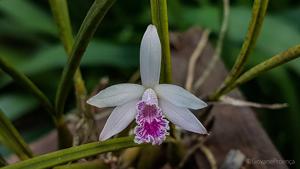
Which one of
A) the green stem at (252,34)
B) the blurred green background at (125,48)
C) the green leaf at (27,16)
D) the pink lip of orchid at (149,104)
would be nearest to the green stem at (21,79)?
the pink lip of orchid at (149,104)

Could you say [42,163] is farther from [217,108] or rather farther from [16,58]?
[16,58]

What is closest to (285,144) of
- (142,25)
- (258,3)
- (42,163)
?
(142,25)

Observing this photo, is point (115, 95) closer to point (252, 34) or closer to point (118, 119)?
point (118, 119)

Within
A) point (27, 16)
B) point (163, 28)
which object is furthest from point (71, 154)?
point (27, 16)

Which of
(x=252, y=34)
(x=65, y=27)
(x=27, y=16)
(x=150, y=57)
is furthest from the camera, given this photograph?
(x=27, y=16)

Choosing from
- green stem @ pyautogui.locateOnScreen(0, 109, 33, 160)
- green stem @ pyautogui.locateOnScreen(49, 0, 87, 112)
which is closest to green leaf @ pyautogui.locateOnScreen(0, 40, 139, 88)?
green stem @ pyautogui.locateOnScreen(49, 0, 87, 112)
